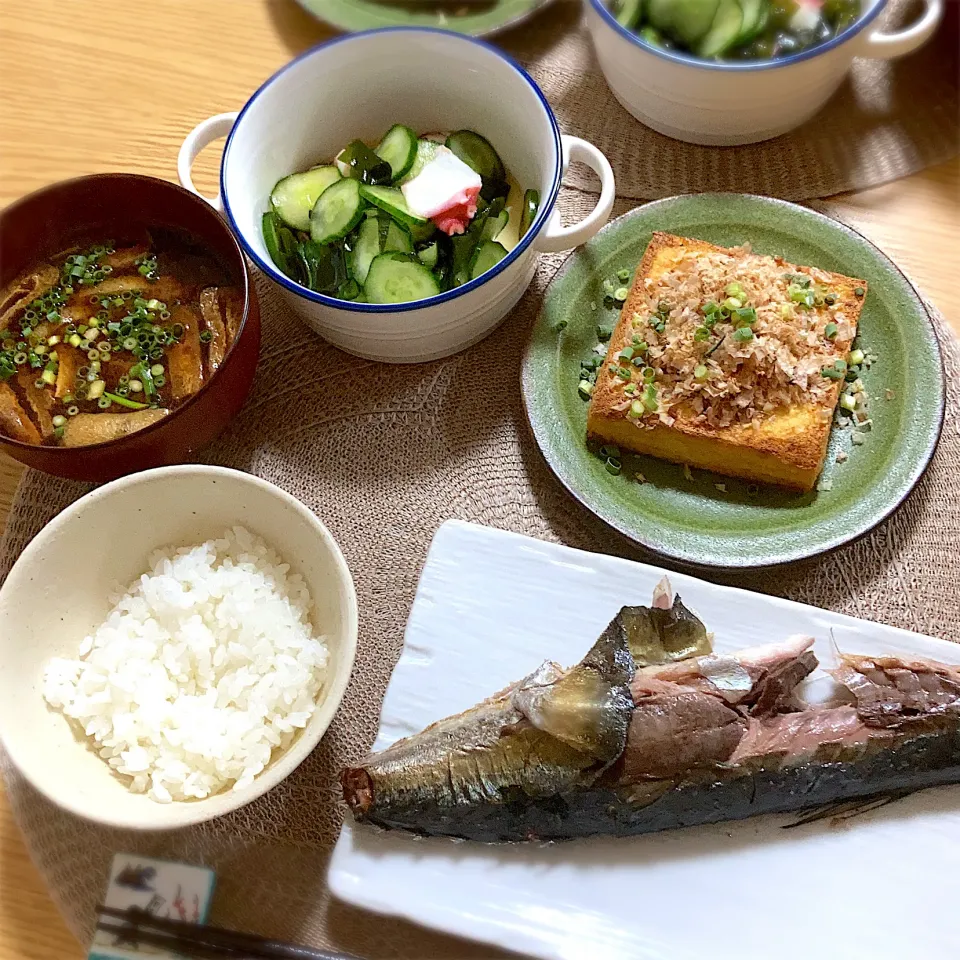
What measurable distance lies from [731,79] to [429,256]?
0.54 m

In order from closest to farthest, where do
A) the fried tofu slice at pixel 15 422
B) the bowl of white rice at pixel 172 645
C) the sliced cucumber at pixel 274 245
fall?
the bowl of white rice at pixel 172 645
the fried tofu slice at pixel 15 422
the sliced cucumber at pixel 274 245

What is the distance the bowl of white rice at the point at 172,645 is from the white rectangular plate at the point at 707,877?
171 mm

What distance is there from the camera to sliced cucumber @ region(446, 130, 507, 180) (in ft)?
4.56

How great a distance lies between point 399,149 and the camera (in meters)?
1.39

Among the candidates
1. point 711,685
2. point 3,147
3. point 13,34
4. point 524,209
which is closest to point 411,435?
point 524,209

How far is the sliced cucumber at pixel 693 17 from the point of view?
144cm

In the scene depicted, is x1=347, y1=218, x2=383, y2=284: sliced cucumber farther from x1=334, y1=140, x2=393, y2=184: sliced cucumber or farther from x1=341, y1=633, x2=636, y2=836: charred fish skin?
x1=341, y1=633, x2=636, y2=836: charred fish skin

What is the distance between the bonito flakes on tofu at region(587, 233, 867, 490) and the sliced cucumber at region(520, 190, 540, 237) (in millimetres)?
197

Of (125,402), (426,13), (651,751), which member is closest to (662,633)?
(651,751)

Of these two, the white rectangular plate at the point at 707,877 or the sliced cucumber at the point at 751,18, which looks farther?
the sliced cucumber at the point at 751,18

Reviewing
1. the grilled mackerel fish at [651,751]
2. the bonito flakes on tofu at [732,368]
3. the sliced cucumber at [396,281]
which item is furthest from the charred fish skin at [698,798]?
the sliced cucumber at [396,281]

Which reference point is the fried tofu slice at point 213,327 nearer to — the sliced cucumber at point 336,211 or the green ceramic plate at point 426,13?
the sliced cucumber at point 336,211

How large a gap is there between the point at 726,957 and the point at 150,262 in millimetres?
1220

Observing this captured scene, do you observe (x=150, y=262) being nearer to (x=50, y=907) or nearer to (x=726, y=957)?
(x=50, y=907)
